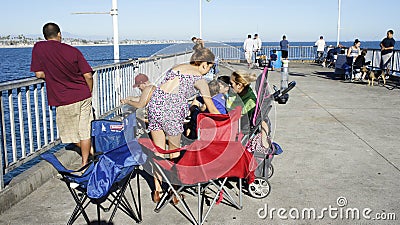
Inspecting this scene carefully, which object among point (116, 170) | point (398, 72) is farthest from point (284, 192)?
point (398, 72)

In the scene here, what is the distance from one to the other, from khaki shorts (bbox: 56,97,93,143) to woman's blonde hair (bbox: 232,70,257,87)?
2273 millimetres

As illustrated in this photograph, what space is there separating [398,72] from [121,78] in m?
12.3

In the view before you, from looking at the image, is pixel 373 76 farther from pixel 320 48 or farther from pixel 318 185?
pixel 320 48

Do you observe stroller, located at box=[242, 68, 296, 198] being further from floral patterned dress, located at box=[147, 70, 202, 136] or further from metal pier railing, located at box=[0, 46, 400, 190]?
floral patterned dress, located at box=[147, 70, 202, 136]

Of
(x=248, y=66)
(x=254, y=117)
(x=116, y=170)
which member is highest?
(x=248, y=66)

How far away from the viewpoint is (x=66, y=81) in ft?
18.0

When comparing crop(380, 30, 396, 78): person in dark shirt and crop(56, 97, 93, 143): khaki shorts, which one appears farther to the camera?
crop(380, 30, 396, 78): person in dark shirt

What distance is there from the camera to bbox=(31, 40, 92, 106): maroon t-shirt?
17.5 feet

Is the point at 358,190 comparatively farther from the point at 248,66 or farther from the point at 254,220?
the point at 248,66

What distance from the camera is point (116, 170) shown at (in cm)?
396

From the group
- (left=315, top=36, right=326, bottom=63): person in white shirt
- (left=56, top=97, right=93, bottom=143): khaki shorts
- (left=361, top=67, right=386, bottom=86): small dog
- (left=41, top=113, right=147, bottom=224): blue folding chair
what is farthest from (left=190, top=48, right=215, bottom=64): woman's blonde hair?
(left=315, top=36, right=326, bottom=63): person in white shirt

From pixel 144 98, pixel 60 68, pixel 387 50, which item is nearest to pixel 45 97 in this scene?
pixel 60 68

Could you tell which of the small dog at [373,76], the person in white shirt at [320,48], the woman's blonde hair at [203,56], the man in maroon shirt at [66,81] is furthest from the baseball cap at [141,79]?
the person in white shirt at [320,48]

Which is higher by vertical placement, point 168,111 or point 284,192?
point 168,111
